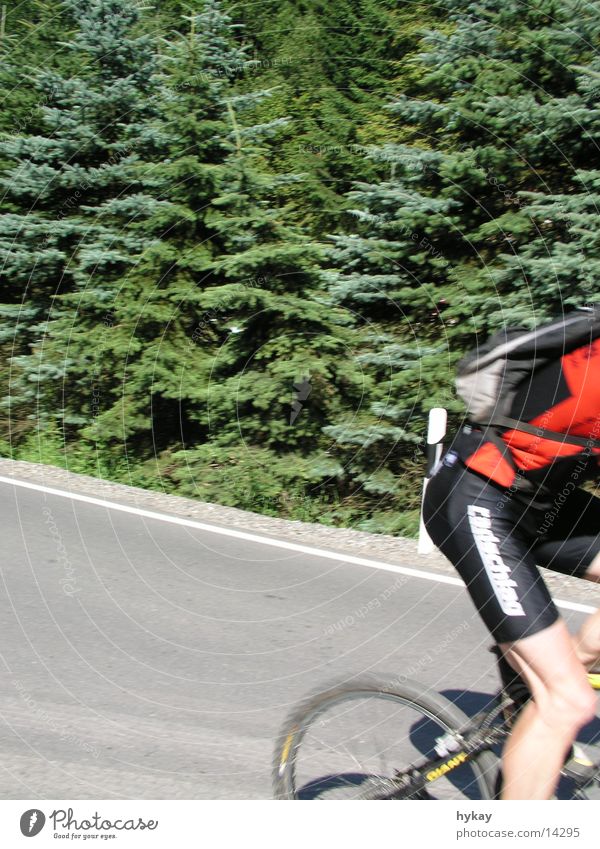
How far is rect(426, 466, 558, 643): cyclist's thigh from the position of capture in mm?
2484

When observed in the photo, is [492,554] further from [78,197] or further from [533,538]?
[78,197]

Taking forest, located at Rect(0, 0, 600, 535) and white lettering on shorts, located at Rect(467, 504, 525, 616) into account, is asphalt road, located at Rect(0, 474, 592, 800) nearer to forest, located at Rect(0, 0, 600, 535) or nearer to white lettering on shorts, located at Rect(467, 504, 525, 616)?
white lettering on shorts, located at Rect(467, 504, 525, 616)

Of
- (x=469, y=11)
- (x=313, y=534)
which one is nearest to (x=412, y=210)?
(x=469, y=11)

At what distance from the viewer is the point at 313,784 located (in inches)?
120

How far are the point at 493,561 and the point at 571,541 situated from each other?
14.6 inches

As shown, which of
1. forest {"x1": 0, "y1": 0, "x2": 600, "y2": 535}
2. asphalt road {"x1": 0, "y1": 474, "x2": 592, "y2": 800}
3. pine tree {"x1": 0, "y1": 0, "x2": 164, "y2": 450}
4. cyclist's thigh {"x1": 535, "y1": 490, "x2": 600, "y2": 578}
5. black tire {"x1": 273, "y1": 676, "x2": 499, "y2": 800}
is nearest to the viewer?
black tire {"x1": 273, "y1": 676, "x2": 499, "y2": 800}

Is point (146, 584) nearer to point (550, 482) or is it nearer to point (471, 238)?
point (550, 482)

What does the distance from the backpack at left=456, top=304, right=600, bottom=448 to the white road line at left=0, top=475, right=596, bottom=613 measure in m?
3.06

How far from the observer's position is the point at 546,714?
243cm

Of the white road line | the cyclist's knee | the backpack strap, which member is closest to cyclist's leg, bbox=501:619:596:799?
the cyclist's knee

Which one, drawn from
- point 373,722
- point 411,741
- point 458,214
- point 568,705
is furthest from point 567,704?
point 458,214

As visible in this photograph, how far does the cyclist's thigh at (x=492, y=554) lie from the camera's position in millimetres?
2484

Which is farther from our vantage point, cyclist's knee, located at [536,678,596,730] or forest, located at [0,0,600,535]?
forest, located at [0,0,600,535]

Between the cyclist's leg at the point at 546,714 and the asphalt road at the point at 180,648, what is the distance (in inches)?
46.6
